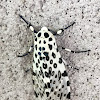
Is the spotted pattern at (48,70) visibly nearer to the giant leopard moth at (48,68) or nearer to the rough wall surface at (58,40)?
the giant leopard moth at (48,68)

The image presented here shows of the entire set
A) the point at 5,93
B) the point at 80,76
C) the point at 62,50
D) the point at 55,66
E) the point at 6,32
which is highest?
the point at 6,32

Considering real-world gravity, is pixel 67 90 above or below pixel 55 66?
below

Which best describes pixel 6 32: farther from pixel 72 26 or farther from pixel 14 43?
pixel 72 26

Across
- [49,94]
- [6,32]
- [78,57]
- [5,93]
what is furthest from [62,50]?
[5,93]

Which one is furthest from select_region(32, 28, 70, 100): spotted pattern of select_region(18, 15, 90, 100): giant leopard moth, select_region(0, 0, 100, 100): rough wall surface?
select_region(0, 0, 100, 100): rough wall surface

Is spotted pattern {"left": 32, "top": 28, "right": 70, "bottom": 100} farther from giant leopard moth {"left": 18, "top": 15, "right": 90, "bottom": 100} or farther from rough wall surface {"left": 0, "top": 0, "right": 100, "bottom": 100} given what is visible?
rough wall surface {"left": 0, "top": 0, "right": 100, "bottom": 100}

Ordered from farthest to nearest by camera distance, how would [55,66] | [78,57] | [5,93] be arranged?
[5,93], [78,57], [55,66]

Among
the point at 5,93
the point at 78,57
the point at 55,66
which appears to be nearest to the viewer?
the point at 55,66

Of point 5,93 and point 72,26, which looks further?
point 5,93
